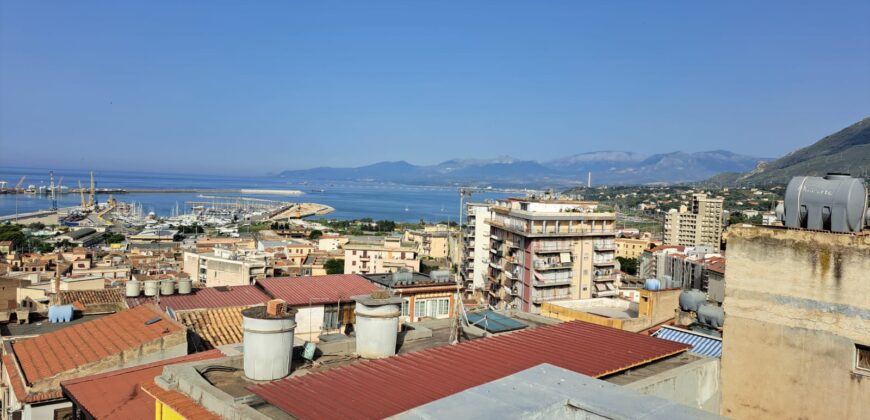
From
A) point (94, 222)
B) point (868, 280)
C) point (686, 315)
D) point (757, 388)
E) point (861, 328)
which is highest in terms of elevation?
point (868, 280)

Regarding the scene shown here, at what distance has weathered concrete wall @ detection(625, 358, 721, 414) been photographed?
628 centimetres

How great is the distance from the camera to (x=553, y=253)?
31.8 metres

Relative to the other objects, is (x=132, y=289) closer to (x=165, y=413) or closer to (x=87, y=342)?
(x=87, y=342)

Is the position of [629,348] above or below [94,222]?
above

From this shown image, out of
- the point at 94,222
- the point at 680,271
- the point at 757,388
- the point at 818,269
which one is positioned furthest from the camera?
the point at 94,222

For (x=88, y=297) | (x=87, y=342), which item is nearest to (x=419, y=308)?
(x=87, y=342)

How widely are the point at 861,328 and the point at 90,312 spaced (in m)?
14.6

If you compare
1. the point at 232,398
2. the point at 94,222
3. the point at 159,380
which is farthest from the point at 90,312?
the point at 94,222

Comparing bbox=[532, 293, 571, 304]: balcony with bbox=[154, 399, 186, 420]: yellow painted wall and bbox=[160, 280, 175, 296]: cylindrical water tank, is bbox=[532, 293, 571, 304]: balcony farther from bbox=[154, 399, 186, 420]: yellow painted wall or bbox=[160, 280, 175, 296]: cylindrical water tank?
bbox=[154, 399, 186, 420]: yellow painted wall

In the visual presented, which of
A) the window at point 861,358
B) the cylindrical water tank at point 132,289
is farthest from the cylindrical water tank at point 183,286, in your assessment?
the window at point 861,358

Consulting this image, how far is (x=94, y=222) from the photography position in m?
106

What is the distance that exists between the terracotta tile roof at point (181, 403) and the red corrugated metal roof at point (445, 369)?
1.49 feet

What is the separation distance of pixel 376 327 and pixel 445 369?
158 cm

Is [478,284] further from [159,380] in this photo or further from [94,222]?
[94,222]
